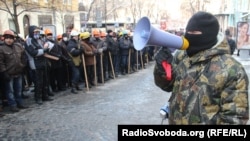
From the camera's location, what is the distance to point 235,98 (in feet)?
7.06

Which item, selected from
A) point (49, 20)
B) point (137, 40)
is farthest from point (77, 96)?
point (49, 20)

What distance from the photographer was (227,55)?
2.27 m

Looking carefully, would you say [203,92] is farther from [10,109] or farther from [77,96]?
[77,96]

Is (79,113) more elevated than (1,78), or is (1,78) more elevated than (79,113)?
(1,78)

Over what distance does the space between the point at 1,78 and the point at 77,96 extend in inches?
95.1

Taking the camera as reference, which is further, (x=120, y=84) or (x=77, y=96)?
(x=120, y=84)

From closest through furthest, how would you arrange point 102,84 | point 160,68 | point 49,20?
point 160,68, point 102,84, point 49,20

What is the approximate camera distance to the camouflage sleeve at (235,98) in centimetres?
215

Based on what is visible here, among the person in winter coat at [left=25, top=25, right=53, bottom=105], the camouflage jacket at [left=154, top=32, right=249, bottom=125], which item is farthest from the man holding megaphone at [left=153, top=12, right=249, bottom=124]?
the person in winter coat at [left=25, top=25, right=53, bottom=105]

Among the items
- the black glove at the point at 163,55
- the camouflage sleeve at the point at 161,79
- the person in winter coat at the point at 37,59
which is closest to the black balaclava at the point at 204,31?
the black glove at the point at 163,55

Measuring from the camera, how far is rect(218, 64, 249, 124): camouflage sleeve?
7.04ft

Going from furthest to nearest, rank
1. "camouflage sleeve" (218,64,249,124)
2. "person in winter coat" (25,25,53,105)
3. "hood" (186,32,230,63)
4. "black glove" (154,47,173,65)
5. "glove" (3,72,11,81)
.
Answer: "person in winter coat" (25,25,53,105) → "glove" (3,72,11,81) → "black glove" (154,47,173,65) → "hood" (186,32,230,63) → "camouflage sleeve" (218,64,249,124)

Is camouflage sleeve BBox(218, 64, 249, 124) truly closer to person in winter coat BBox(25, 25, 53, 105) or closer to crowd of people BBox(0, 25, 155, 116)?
crowd of people BBox(0, 25, 155, 116)

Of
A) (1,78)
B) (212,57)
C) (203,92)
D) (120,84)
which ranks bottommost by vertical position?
(120,84)
